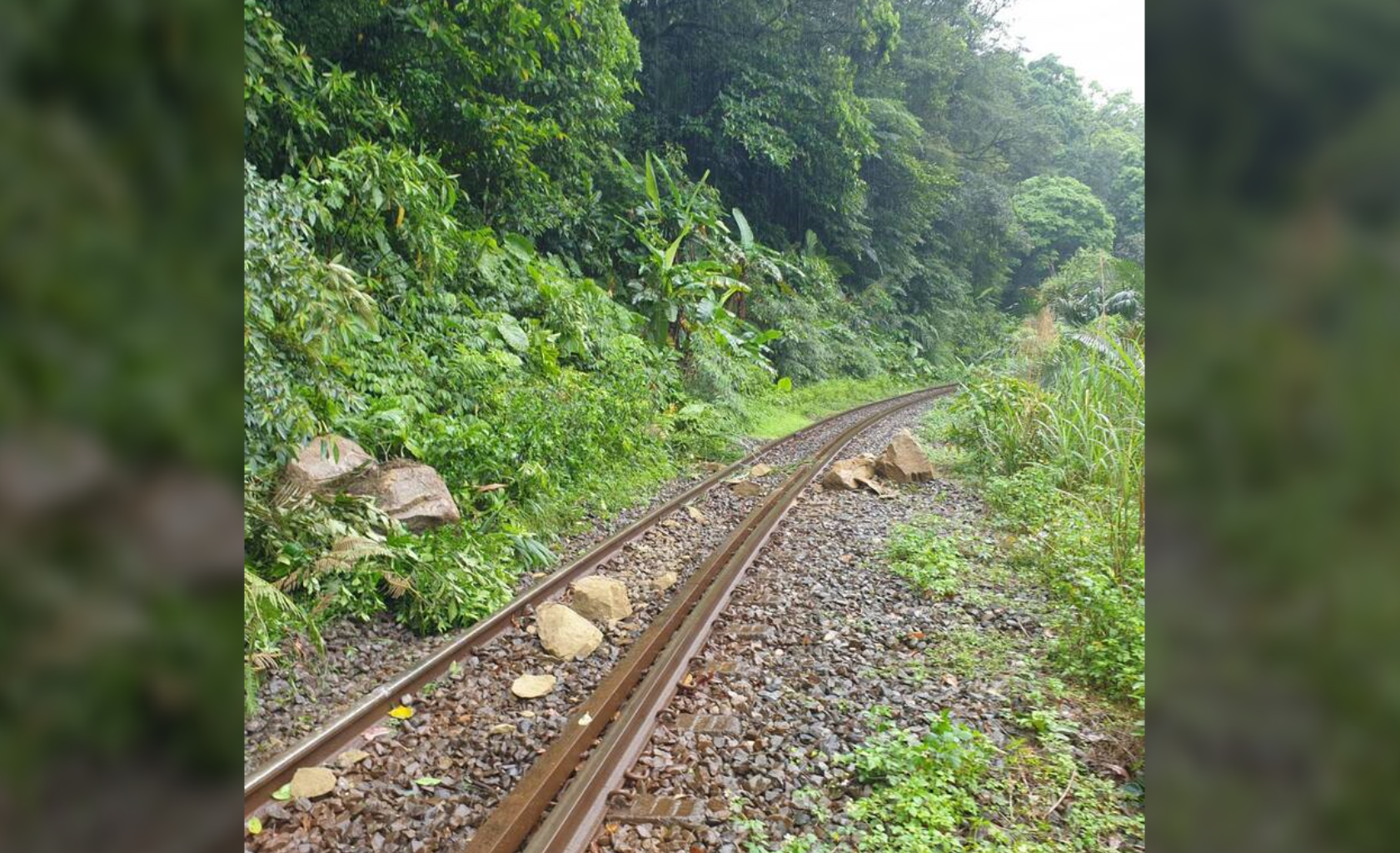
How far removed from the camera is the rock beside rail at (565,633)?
4.20m

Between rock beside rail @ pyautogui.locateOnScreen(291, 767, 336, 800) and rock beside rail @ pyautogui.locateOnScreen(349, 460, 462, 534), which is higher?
rock beside rail @ pyautogui.locateOnScreen(349, 460, 462, 534)

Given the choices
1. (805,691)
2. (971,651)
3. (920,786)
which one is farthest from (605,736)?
(971,651)

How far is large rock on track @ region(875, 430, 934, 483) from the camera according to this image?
8461 mm

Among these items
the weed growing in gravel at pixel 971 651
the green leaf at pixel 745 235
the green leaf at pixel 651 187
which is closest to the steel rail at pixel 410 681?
the weed growing in gravel at pixel 971 651

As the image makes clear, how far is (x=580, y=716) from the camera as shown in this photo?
11.2 ft

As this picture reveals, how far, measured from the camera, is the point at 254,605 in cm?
374

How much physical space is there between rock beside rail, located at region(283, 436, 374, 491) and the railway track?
1.57 m

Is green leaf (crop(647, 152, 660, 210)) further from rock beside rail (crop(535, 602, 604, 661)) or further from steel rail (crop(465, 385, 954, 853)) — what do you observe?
rock beside rail (crop(535, 602, 604, 661))

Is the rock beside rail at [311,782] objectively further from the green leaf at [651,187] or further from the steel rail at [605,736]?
the green leaf at [651,187]

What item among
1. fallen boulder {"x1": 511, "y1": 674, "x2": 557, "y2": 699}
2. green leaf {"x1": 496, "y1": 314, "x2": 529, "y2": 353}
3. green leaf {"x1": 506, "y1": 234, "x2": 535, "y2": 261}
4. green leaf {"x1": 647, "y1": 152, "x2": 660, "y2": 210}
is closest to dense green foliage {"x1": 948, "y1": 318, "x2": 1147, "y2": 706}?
fallen boulder {"x1": 511, "y1": 674, "x2": 557, "y2": 699}
